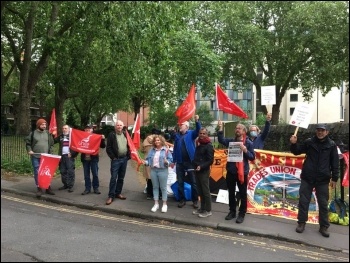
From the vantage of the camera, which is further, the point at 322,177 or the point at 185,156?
the point at 185,156

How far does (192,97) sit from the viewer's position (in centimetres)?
825

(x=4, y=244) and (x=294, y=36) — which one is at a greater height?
(x=294, y=36)

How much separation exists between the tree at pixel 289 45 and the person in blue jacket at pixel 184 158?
36.9 feet

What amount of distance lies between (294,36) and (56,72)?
14931mm

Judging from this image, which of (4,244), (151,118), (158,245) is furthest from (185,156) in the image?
(151,118)

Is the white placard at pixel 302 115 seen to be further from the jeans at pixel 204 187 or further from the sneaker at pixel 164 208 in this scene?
the sneaker at pixel 164 208

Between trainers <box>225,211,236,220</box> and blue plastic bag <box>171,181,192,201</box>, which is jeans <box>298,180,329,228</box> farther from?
blue plastic bag <box>171,181,192,201</box>

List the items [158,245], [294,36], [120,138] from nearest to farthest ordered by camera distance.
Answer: [158,245], [120,138], [294,36]

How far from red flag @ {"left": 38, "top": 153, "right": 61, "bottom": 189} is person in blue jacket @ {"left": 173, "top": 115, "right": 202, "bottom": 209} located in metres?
2.84

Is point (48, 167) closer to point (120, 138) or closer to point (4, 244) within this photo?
point (120, 138)

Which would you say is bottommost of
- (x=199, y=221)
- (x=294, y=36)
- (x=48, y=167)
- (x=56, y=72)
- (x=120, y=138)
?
(x=199, y=221)

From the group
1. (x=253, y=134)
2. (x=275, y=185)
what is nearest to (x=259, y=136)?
(x=253, y=134)

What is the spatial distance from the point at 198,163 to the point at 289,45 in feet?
68.3

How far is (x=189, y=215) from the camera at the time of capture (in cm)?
715
